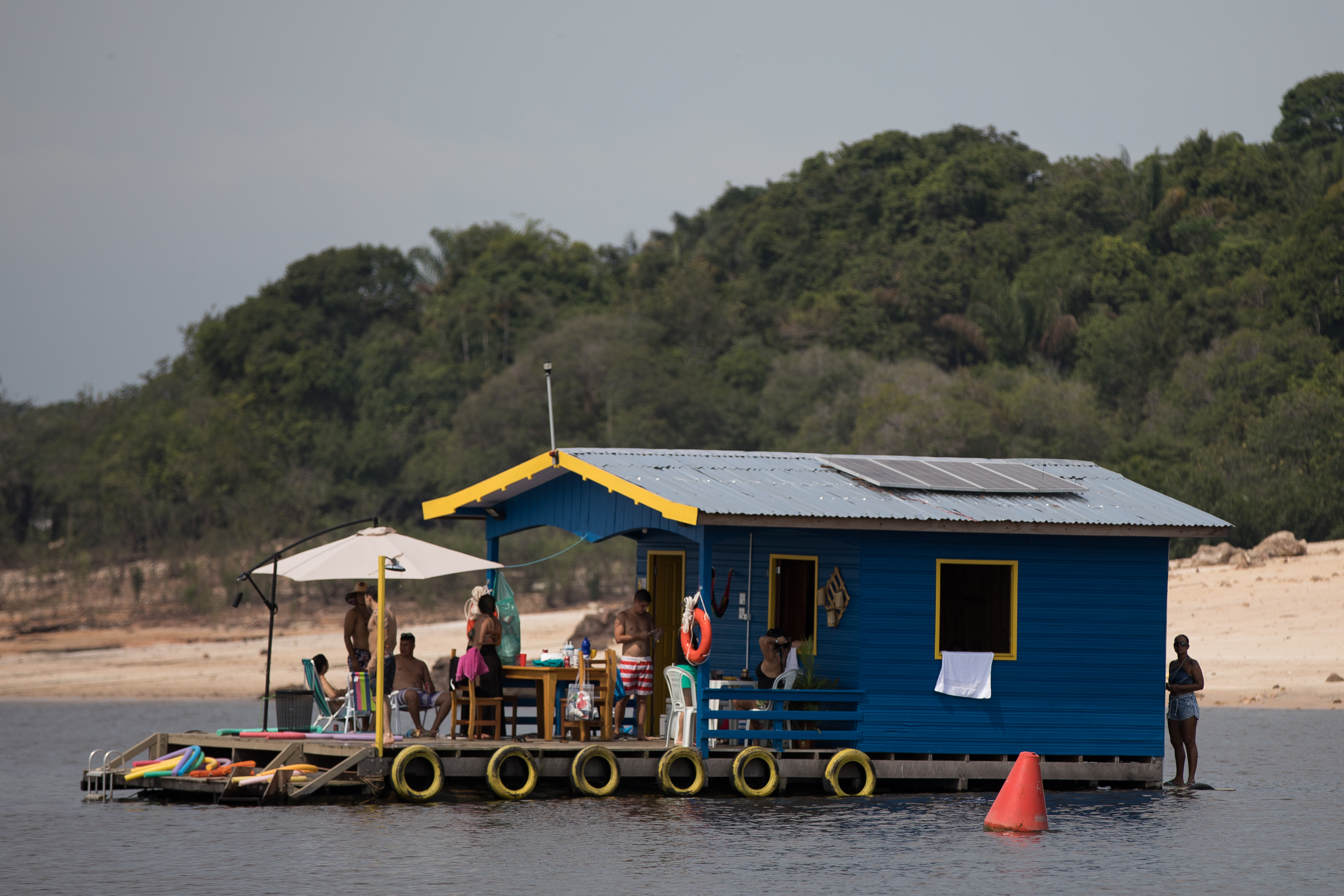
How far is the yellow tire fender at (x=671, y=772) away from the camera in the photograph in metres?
16.7

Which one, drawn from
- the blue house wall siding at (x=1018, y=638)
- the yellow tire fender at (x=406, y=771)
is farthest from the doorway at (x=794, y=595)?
the yellow tire fender at (x=406, y=771)

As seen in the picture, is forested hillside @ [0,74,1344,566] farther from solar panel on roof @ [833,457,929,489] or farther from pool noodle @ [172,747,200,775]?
pool noodle @ [172,747,200,775]

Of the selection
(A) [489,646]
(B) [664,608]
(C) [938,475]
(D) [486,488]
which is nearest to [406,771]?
(A) [489,646]

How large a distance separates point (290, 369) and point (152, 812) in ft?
144

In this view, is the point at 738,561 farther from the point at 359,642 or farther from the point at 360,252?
the point at 360,252

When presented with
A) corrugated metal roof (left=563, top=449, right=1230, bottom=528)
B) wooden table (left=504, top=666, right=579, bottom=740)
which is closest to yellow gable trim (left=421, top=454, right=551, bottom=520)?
corrugated metal roof (left=563, top=449, right=1230, bottom=528)

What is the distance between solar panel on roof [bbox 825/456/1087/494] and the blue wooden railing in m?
2.50

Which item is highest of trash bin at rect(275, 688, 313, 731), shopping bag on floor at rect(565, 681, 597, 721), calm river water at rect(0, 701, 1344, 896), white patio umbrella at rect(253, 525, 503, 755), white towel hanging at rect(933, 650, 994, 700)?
white patio umbrella at rect(253, 525, 503, 755)

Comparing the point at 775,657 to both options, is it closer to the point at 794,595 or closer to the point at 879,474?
the point at 794,595

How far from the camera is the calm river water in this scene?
13641mm

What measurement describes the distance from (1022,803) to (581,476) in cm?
616

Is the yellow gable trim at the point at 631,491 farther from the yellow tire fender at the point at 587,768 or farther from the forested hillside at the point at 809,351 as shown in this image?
the forested hillside at the point at 809,351

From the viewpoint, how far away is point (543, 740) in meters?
17.4

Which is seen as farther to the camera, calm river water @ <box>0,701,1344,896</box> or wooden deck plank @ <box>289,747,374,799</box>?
wooden deck plank @ <box>289,747,374,799</box>
